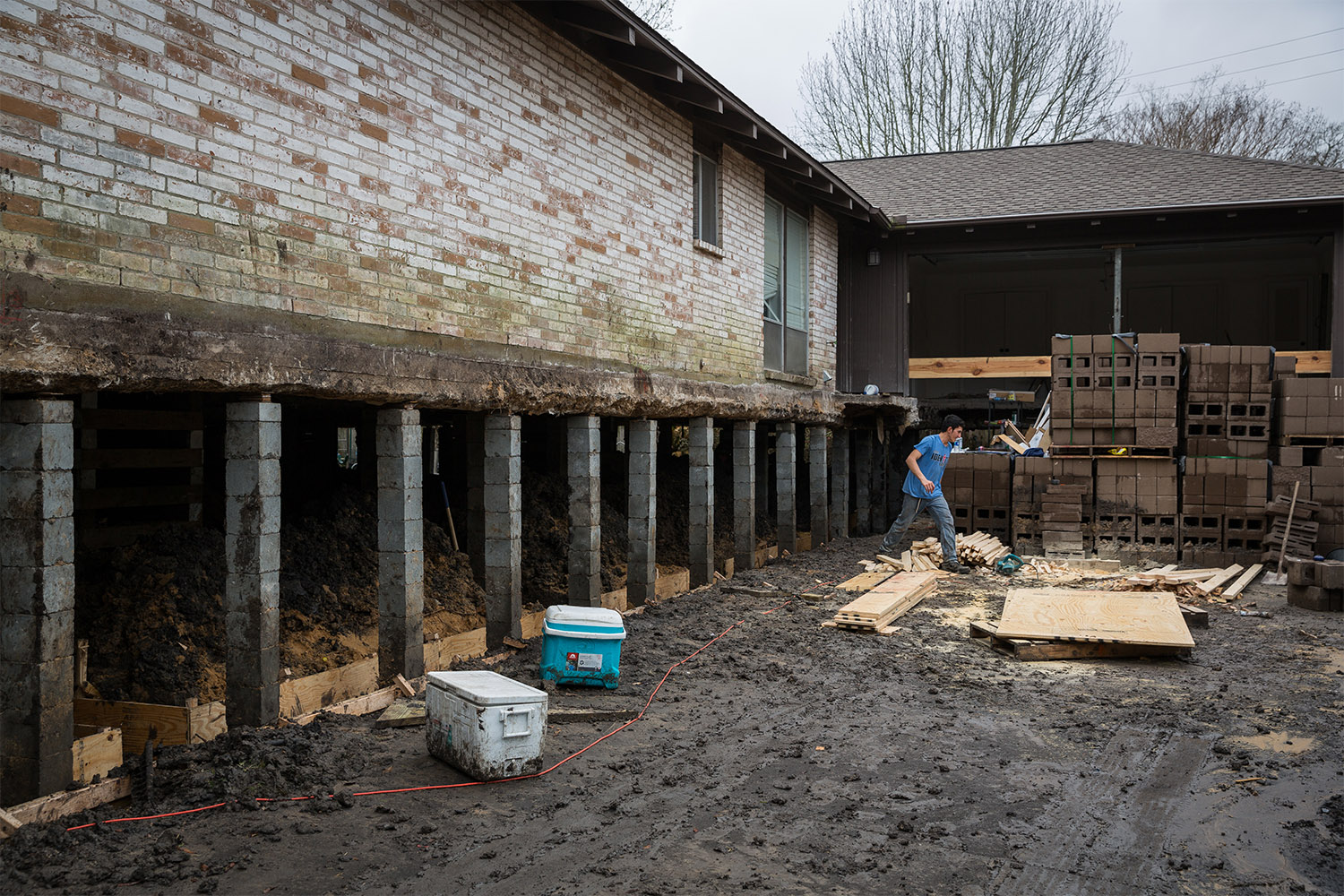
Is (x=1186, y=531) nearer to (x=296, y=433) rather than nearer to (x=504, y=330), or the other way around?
(x=504, y=330)

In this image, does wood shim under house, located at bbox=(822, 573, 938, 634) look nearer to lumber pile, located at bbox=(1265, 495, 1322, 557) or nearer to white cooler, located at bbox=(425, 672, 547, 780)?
white cooler, located at bbox=(425, 672, 547, 780)

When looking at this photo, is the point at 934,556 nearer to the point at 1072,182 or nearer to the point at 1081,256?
the point at 1072,182

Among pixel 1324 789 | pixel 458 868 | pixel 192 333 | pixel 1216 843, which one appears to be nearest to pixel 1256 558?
pixel 1324 789

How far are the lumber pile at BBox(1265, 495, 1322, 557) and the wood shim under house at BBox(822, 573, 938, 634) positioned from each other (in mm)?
4988

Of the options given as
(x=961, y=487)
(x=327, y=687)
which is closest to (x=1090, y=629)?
(x=327, y=687)

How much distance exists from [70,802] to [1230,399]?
45.9 ft

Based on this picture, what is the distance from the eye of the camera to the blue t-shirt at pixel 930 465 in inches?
504

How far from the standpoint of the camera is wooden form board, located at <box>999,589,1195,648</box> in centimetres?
800

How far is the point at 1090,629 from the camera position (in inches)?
323

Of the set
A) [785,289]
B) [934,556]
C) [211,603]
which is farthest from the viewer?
[785,289]

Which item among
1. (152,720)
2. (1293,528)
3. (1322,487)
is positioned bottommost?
(152,720)

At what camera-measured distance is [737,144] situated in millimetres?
13383

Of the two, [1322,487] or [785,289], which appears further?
[785,289]

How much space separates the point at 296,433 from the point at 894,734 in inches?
295
